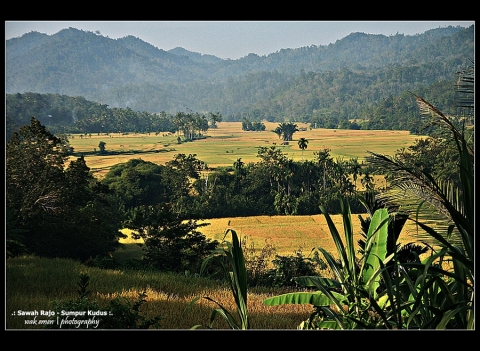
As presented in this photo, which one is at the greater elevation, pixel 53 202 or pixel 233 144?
pixel 233 144

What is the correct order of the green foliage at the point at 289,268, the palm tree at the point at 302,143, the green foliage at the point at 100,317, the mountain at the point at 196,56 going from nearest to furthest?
the green foliage at the point at 100,317 → the mountain at the point at 196,56 → the palm tree at the point at 302,143 → the green foliage at the point at 289,268

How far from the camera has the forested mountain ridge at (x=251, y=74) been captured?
201 inches

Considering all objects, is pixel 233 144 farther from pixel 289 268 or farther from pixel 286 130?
pixel 289 268

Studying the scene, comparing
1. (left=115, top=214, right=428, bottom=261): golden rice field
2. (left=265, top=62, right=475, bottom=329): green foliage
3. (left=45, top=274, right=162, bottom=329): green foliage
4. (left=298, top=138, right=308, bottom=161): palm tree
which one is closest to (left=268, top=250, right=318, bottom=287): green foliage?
(left=115, top=214, right=428, bottom=261): golden rice field

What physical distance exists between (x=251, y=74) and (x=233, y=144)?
77 centimetres

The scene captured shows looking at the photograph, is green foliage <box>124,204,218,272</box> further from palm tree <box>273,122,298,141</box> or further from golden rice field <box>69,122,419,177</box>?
palm tree <box>273,122,298,141</box>

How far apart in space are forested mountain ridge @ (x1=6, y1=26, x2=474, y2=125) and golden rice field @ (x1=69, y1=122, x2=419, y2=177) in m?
0.21

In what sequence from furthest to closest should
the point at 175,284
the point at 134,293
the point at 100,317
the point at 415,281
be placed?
1. the point at 175,284
2. the point at 134,293
3. the point at 100,317
4. the point at 415,281

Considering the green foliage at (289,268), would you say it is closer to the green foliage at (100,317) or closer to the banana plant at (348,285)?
the banana plant at (348,285)

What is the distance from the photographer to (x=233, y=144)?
5.52 meters

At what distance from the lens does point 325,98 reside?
605 cm

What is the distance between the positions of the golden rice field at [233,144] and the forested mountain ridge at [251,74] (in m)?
0.21

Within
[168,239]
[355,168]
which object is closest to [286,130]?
[355,168]

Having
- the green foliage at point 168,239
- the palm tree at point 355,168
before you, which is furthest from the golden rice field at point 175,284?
the palm tree at point 355,168
